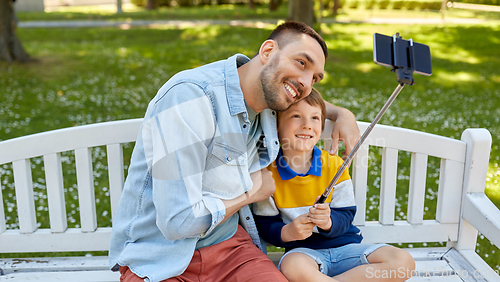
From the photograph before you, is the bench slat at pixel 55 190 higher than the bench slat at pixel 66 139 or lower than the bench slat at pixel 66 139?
lower

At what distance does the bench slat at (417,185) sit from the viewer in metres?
2.47

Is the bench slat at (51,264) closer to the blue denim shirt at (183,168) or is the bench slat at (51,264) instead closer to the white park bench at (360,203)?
the white park bench at (360,203)

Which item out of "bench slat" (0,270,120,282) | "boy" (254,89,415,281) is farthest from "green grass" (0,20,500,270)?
"boy" (254,89,415,281)

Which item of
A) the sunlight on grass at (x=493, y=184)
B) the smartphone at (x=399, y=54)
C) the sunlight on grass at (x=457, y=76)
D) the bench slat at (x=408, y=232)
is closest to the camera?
the smartphone at (x=399, y=54)

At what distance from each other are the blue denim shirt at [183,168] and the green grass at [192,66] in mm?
1961

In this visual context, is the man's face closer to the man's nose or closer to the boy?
the man's nose


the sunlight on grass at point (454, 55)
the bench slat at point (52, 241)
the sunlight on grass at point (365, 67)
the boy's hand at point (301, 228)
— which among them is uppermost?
the boy's hand at point (301, 228)

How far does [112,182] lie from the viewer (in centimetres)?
239

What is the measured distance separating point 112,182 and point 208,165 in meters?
0.74

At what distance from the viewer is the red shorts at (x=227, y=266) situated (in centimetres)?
197

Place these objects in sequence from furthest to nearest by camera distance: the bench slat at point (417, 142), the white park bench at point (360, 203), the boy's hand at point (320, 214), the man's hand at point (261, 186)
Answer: the bench slat at point (417, 142)
the white park bench at point (360, 203)
the man's hand at point (261, 186)
the boy's hand at point (320, 214)

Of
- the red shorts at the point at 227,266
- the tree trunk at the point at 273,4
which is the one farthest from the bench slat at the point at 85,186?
the tree trunk at the point at 273,4

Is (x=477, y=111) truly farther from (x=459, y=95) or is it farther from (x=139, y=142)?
(x=139, y=142)

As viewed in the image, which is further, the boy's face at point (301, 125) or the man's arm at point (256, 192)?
the boy's face at point (301, 125)
